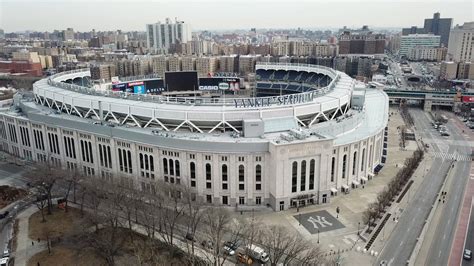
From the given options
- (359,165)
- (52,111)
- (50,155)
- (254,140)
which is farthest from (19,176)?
(359,165)

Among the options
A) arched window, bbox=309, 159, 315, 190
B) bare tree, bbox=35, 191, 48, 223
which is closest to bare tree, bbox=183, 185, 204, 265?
arched window, bbox=309, 159, 315, 190

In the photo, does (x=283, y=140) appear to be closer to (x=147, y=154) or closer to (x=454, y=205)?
(x=147, y=154)

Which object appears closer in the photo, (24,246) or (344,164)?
(24,246)

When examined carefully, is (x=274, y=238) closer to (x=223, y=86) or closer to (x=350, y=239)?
(x=350, y=239)

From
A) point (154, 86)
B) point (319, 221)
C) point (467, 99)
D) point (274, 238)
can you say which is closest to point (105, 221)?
point (274, 238)

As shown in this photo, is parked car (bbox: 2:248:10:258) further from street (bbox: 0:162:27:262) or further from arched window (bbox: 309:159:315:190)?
arched window (bbox: 309:159:315:190)

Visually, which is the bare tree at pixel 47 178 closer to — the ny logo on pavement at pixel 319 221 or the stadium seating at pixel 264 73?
the ny logo on pavement at pixel 319 221

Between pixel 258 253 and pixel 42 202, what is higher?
pixel 42 202
